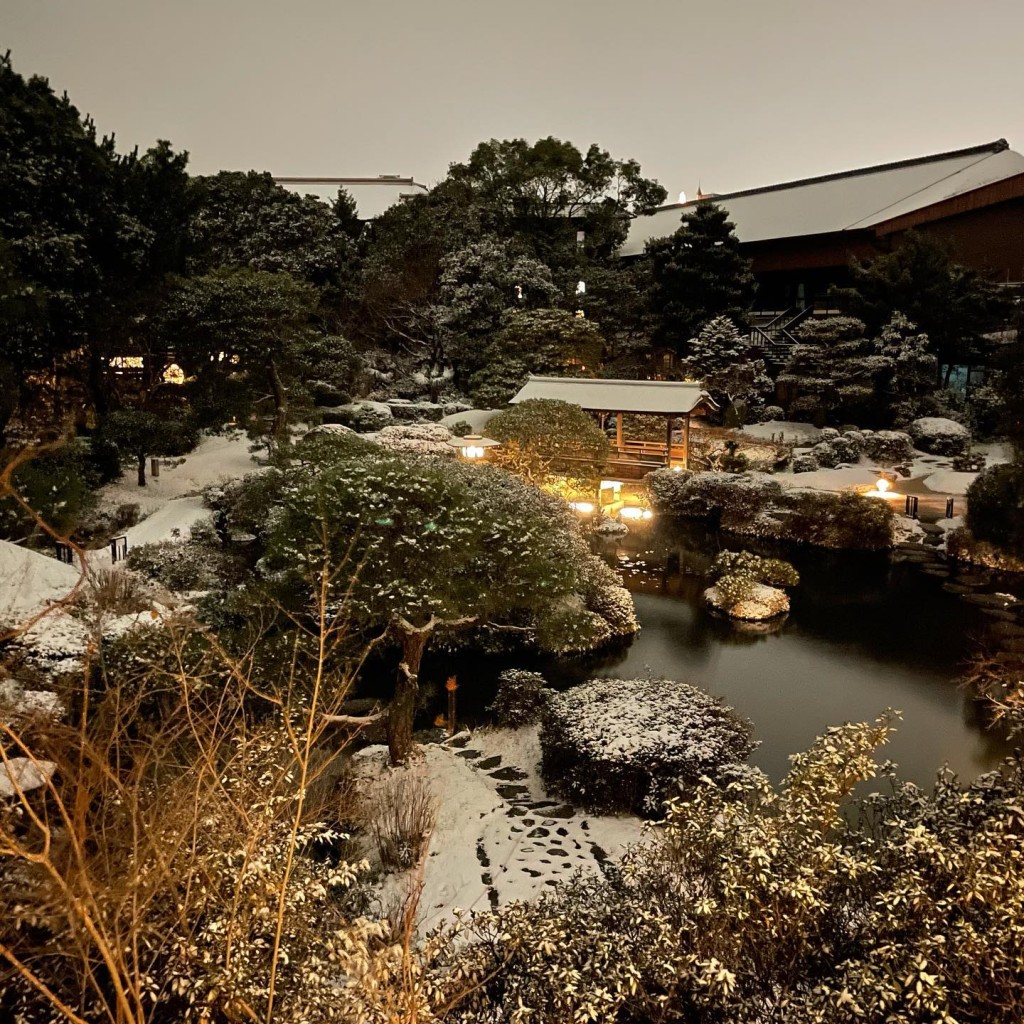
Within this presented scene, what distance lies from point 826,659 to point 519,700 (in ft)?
17.6

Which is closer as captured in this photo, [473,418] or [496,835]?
[496,835]

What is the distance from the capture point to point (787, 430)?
24922mm

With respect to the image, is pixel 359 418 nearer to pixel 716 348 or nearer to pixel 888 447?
pixel 716 348

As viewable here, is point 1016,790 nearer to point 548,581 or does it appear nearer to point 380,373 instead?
point 548,581

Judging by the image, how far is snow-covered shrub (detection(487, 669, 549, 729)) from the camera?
982cm

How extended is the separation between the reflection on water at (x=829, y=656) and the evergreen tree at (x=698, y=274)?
1233 cm

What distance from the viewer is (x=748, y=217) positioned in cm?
3091

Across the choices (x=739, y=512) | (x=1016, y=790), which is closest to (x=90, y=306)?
(x=739, y=512)

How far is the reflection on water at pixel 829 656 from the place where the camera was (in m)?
9.46

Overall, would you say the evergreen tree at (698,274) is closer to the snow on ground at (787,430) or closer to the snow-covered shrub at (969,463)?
the snow on ground at (787,430)

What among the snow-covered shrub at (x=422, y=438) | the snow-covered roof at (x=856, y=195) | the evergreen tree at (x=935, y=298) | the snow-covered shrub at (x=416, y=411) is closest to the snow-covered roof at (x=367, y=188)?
the snow-covered roof at (x=856, y=195)

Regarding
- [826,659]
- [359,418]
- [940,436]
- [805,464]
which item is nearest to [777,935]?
[826,659]

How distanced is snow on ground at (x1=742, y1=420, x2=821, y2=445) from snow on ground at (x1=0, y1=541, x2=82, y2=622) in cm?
2020

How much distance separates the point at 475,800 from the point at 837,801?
12.4 ft
